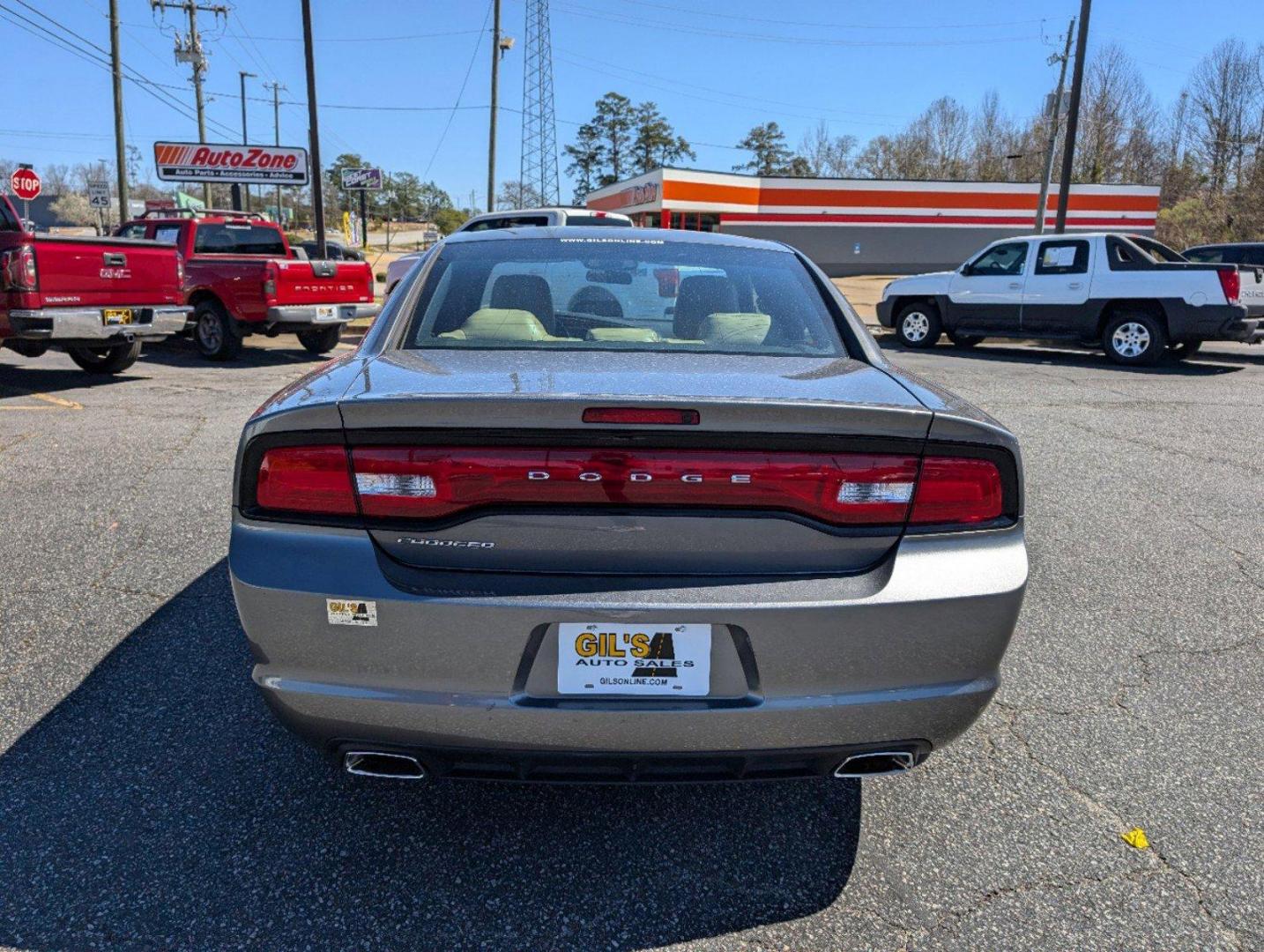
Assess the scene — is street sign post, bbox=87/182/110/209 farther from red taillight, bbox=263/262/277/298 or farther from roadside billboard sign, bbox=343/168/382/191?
red taillight, bbox=263/262/277/298

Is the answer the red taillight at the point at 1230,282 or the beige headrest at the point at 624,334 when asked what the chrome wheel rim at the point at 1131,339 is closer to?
the red taillight at the point at 1230,282

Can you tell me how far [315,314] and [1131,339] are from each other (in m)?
11.5

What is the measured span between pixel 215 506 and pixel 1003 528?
15.1 feet

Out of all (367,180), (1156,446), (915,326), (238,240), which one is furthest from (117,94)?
(1156,446)

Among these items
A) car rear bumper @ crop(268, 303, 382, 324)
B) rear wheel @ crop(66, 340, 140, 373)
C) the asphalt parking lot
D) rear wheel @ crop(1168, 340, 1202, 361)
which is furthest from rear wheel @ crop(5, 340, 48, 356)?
rear wheel @ crop(1168, 340, 1202, 361)

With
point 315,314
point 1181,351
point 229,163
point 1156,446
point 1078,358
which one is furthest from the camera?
point 229,163

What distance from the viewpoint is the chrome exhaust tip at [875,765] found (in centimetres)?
214

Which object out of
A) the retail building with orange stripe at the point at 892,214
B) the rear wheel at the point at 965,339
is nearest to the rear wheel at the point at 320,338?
the rear wheel at the point at 965,339

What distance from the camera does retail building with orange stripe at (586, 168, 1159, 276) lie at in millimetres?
40312

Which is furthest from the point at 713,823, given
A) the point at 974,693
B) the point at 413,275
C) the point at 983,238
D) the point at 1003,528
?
the point at 983,238

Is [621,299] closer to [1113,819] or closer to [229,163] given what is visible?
[1113,819]

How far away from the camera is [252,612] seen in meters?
2.05

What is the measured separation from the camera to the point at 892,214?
41656 millimetres

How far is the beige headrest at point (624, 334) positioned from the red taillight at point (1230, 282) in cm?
1186
